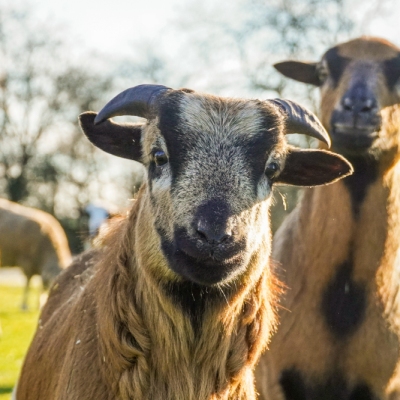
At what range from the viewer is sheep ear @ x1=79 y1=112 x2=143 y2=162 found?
4.33 meters

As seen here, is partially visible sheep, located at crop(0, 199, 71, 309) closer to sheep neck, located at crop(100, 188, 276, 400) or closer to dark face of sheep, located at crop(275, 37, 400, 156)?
dark face of sheep, located at crop(275, 37, 400, 156)

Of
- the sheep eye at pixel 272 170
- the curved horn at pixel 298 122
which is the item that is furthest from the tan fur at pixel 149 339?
the curved horn at pixel 298 122

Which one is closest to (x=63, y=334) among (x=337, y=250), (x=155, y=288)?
(x=155, y=288)

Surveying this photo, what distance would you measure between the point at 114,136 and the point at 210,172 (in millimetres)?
1023

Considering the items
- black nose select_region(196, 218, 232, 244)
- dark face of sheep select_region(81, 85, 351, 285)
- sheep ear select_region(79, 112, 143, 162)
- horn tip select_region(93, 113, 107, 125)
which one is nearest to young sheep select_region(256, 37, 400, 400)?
dark face of sheep select_region(81, 85, 351, 285)

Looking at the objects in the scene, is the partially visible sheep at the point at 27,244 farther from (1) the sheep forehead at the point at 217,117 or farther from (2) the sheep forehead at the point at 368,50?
(1) the sheep forehead at the point at 217,117

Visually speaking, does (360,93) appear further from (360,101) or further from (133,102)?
(133,102)

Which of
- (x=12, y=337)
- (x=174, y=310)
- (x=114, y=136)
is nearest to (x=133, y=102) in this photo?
(x=114, y=136)

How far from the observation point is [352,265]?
18.2 feet

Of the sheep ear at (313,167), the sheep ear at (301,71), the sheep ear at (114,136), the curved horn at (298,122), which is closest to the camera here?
the curved horn at (298,122)

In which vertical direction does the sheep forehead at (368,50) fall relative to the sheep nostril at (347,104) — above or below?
above

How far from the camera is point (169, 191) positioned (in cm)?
372

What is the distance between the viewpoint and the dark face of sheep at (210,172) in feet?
11.3

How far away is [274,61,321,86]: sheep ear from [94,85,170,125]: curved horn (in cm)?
284
